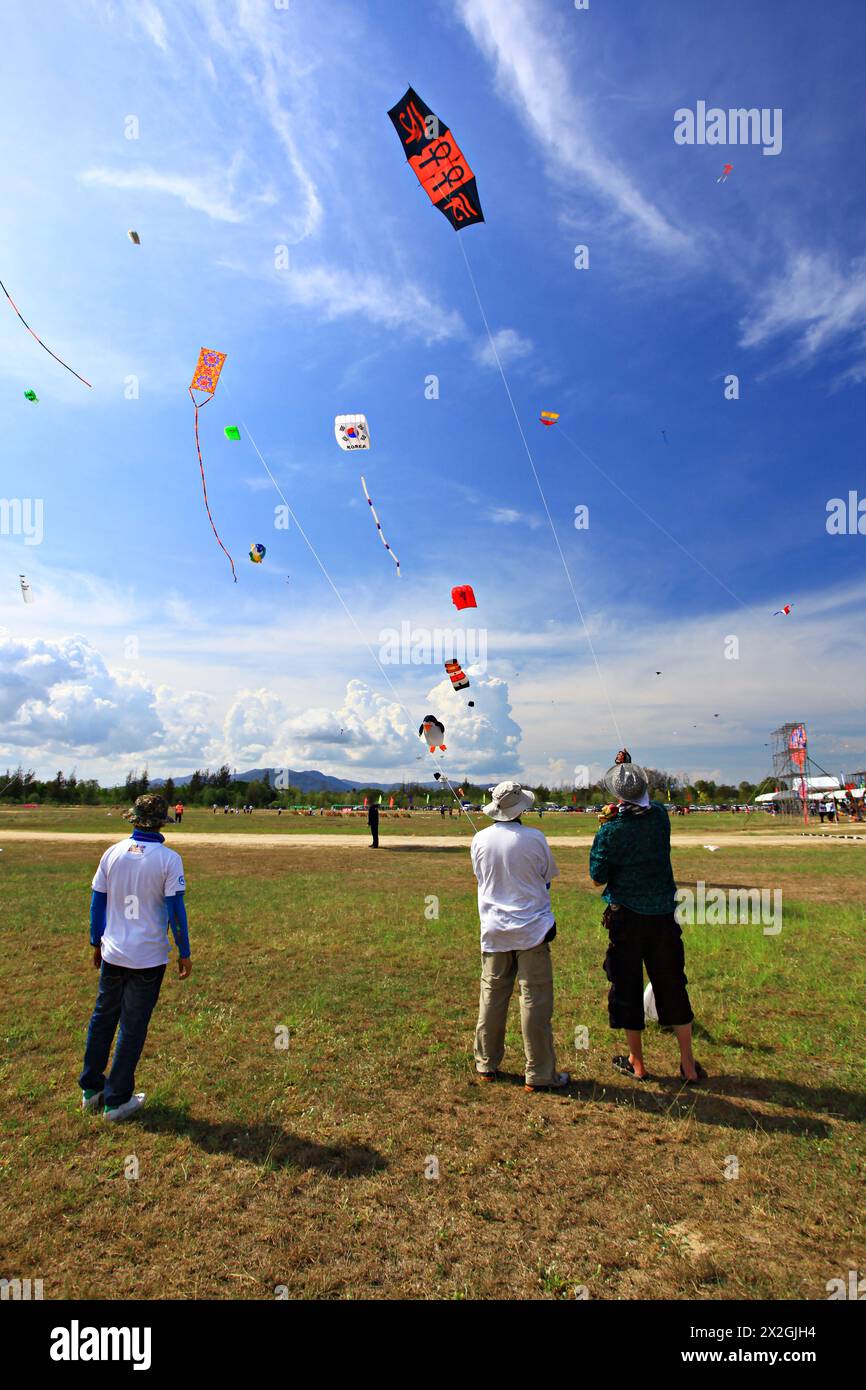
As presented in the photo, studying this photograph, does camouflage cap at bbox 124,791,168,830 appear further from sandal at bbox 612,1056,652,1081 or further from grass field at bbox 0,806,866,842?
grass field at bbox 0,806,866,842

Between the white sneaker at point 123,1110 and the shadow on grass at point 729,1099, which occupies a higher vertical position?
the white sneaker at point 123,1110

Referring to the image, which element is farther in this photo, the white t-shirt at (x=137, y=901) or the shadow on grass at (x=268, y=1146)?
the white t-shirt at (x=137, y=901)

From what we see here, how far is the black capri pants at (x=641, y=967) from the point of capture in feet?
17.7

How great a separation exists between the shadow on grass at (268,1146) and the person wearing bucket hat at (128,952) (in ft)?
1.28

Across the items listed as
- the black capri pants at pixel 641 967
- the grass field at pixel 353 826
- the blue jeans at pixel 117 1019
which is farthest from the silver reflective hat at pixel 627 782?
the grass field at pixel 353 826

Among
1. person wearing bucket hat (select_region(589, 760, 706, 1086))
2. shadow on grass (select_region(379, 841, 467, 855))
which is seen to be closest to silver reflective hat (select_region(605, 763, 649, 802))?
person wearing bucket hat (select_region(589, 760, 706, 1086))

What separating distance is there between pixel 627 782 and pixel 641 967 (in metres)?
1.55

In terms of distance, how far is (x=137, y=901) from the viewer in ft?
16.8

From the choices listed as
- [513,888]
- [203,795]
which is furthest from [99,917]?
[203,795]

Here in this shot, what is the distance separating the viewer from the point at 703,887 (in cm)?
1590

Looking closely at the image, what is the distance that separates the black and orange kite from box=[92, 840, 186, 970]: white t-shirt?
A: 34.4 ft

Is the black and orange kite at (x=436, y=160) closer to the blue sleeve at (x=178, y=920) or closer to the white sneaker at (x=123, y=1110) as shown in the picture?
the blue sleeve at (x=178, y=920)
